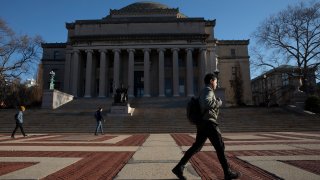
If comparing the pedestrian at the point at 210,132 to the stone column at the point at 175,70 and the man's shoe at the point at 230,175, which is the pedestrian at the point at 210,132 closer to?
the man's shoe at the point at 230,175

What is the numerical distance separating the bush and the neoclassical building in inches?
677

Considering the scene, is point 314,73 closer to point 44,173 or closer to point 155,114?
point 155,114

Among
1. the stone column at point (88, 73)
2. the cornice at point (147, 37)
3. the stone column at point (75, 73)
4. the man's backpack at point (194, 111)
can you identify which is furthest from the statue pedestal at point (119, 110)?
the man's backpack at point (194, 111)

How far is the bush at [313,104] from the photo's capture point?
31406 mm

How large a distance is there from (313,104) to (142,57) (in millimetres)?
32000

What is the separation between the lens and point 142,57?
56219 mm

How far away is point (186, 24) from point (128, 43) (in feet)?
35.1

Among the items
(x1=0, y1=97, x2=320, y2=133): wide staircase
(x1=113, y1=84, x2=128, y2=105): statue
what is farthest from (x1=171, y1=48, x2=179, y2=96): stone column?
(x1=113, y1=84, x2=128, y2=105): statue

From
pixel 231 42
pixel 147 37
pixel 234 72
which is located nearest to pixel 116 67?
pixel 147 37

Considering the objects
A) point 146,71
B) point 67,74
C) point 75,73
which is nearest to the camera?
point 146,71

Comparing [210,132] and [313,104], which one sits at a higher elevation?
[313,104]

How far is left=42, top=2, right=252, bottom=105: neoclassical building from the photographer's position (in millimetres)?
51250

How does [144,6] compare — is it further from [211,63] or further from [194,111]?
[194,111]

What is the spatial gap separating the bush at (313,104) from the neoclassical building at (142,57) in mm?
17183
